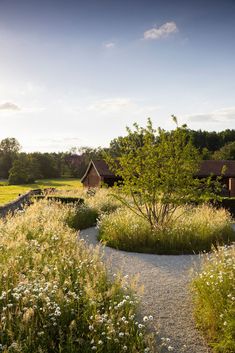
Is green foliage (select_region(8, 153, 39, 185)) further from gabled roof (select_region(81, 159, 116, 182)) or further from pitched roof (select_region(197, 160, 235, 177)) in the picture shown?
pitched roof (select_region(197, 160, 235, 177))

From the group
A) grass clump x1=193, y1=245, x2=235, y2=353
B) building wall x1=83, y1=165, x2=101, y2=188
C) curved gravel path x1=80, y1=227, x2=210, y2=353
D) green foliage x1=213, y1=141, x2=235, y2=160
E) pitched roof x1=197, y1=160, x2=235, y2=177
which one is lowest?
curved gravel path x1=80, y1=227, x2=210, y2=353

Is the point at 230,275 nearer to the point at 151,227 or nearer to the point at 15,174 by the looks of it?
the point at 151,227

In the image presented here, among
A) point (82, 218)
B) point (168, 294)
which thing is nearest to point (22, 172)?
point (82, 218)

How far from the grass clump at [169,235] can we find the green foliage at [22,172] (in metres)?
52.3

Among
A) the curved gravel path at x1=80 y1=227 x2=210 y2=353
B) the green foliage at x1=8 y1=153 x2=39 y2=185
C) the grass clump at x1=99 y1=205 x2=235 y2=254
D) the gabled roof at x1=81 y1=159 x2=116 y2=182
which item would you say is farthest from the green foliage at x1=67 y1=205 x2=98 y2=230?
the green foliage at x1=8 y1=153 x2=39 y2=185

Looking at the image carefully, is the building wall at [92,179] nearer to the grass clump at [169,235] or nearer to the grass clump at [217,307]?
the grass clump at [169,235]

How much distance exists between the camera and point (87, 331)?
507 centimetres

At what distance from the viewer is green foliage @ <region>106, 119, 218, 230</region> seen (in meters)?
12.5

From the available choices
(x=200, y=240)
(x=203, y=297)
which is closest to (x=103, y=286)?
(x=203, y=297)

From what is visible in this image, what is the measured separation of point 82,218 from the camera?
16.3 meters

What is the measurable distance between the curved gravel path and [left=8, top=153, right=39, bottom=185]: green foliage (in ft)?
178

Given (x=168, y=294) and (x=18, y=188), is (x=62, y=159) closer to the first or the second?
(x=18, y=188)

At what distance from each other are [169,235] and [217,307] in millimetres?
6022

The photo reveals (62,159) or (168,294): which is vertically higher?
(62,159)
